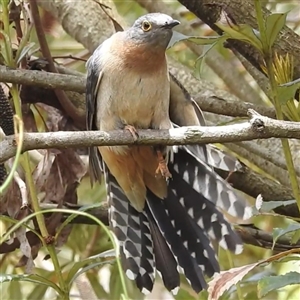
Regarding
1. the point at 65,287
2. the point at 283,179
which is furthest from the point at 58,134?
the point at 283,179

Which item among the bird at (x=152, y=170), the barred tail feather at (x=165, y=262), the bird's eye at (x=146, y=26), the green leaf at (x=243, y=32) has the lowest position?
the barred tail feather at (x=165, y=262)

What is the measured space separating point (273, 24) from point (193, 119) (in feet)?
3.73

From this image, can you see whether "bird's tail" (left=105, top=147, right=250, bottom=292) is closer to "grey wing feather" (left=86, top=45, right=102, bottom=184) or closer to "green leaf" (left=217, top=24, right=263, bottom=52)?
"grey wing feather" (left=86, top=45, right=102, bottom=184)

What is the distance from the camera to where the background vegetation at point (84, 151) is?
5.95 ft

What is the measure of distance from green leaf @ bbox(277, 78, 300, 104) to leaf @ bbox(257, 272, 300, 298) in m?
0.44

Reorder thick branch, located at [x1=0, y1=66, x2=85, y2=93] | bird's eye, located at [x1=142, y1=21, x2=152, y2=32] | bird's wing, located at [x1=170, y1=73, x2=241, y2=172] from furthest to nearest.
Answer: bird's eye, located at [x1=142, y1=21, x2=152, y2=32] → bird's wing, located at [x1=170, y1=73, x2=241, y2=172] → thick branch, located at [x1=0, y1=66, x2=85, y2=93]

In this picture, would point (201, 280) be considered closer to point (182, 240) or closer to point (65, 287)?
point (182, 240)

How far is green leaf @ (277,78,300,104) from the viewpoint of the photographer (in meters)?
1.69

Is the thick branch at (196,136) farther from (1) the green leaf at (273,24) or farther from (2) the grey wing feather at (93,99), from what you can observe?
(2) the grey wing feather at (93,99)

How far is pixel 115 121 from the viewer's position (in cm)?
273

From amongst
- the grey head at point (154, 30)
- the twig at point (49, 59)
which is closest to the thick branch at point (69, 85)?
the twig at point (49, 59)

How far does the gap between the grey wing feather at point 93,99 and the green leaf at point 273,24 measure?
3.64ft

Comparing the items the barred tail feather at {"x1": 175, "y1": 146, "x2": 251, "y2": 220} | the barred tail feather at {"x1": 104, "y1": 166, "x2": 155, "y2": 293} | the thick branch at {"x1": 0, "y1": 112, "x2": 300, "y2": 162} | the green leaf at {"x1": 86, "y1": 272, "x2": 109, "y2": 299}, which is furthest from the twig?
the thick branch at {"x1": 0, "y1": 112, "x2": 300, "y2": 162}

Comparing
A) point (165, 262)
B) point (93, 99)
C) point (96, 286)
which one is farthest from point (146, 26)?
point (96, 286)
